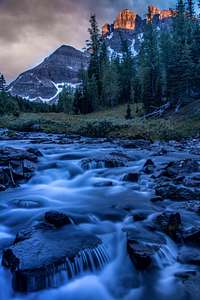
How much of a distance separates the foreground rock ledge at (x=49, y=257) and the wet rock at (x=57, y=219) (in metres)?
0.36

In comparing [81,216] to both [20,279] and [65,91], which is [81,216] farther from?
[65,91]

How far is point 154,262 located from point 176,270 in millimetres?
463

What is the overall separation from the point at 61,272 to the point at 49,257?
1.25 ft

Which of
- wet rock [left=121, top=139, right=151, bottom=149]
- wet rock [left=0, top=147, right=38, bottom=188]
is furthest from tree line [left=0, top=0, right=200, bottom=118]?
wet rock [left=0, top=147, right=38, bottom=188]

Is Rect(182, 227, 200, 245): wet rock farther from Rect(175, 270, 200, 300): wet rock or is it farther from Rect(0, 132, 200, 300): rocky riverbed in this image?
Rect(175, 270, 200, 300): wet rock

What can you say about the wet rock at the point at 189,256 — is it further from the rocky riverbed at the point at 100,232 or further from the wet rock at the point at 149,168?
the wet rock at the point at 149,168

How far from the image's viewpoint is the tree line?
45906mm

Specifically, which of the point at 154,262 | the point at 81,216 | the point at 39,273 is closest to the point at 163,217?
the point at 154,262

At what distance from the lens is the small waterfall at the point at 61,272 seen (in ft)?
21.6

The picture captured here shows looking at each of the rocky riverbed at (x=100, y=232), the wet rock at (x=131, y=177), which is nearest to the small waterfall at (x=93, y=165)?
the rocky riverbed at (x=100, y=232)

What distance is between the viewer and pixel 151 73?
5581 centimetres


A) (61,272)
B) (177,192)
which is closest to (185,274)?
(61,272)

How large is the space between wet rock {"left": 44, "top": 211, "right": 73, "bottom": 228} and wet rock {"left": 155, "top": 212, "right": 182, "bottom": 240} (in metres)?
2.33


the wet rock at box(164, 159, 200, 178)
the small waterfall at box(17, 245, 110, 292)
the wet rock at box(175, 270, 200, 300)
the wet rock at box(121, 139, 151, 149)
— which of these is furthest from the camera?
the wet rock at box(121, 139, 151, 149)
